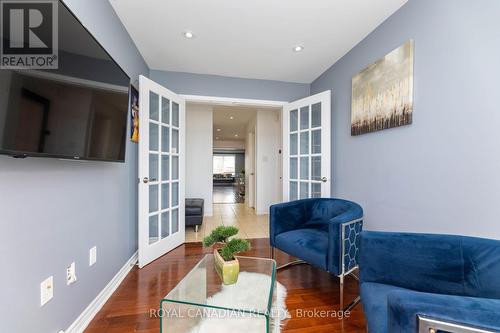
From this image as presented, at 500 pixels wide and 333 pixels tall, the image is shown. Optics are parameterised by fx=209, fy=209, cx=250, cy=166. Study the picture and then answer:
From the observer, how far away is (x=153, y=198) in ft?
7.94

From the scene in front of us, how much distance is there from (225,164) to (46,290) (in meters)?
12.7

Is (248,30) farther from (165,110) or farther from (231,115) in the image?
(231,115)

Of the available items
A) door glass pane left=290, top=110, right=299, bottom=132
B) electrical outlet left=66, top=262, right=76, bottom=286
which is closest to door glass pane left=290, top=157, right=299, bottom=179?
door glass pane left=290, top=110, right=299, bottom=132

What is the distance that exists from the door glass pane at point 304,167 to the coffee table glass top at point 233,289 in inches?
62.1

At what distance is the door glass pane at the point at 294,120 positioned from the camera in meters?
3.03

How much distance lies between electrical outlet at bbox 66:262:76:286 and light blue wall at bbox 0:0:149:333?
3 cm

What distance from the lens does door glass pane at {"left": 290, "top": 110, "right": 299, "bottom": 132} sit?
9.95ft

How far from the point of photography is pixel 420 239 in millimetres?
1189

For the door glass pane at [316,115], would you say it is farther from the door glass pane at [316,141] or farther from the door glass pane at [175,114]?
the door glass pane at [175,114]

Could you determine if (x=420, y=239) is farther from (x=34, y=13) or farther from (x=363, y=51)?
(x=34, y=13)

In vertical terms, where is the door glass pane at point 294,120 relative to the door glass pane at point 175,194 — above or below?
above

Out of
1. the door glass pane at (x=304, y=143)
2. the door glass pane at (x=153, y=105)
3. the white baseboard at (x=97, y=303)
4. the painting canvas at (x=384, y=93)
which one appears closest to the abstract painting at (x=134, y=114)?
the door glass pane at (x=153, y=105)

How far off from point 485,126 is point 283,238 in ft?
5.22

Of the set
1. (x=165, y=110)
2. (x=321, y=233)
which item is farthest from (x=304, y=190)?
(x=165, y=110)
